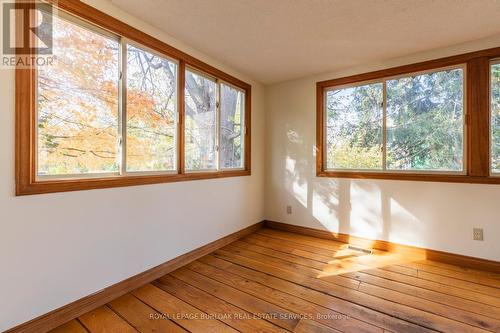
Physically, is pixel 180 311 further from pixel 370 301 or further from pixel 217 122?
pixel 217 122

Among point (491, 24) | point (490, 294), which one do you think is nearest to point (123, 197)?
point (490, 294)

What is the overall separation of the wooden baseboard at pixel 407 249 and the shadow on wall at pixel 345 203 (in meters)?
0.06

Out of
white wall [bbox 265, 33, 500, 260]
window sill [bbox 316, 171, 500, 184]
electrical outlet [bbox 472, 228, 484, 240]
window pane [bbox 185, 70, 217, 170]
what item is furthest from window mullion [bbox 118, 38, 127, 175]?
electrical outlet [bbox 472, 228, 484, 240]

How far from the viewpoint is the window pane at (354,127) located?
292 centimetres

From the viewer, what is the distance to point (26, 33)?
4.66 feet

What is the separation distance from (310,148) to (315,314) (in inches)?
86.9

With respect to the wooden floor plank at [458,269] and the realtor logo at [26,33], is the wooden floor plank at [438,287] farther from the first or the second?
the realtor logo at [26,33]

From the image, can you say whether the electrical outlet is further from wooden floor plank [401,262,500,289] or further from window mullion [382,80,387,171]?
window mullion [382,80,387,171]

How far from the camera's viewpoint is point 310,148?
336cm

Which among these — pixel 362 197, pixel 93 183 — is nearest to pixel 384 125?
pixel 362 197

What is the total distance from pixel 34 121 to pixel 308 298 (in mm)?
2312

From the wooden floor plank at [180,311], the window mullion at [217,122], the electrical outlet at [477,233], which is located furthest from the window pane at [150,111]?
the electrical outlet at [477,233]

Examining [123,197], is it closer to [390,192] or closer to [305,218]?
[305,218]

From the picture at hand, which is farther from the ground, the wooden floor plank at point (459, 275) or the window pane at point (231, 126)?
the window pane at point (231, 126)
